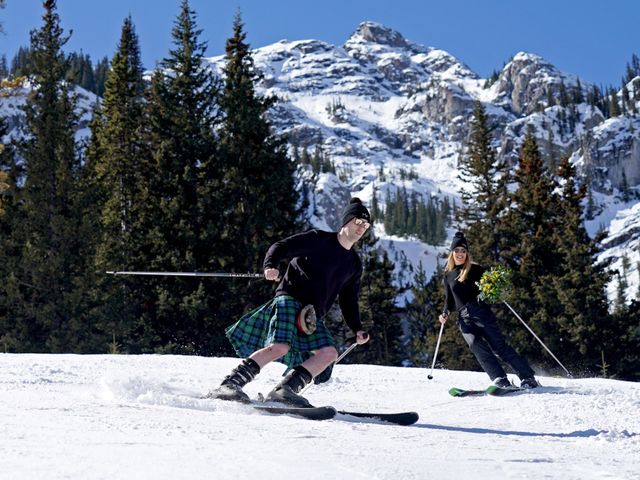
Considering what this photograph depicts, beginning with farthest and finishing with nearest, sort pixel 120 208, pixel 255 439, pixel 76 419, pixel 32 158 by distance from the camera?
pixel 120 208 < pixel 32 158 < pixel 76 419 < pixel 255 439

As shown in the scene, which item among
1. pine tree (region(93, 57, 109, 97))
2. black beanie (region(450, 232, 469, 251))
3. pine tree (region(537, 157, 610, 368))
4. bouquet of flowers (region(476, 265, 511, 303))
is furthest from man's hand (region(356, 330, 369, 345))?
pine tree (region(93, 57, 109, 97))

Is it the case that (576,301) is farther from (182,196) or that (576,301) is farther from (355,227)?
(355,227)

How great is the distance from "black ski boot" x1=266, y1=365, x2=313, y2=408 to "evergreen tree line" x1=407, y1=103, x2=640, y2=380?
1011 inches

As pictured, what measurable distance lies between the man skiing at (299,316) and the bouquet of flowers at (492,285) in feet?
10.0

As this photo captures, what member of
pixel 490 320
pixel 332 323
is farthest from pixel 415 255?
pixel 490 320

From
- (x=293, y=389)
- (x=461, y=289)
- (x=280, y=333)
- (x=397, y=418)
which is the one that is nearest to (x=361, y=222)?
(x=280, y=333)

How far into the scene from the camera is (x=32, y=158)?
24.4 m

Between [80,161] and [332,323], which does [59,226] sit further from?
[332,323]

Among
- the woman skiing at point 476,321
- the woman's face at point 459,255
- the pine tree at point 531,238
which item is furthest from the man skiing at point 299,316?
the pine tree at point 531,238

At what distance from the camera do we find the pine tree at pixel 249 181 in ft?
77.9

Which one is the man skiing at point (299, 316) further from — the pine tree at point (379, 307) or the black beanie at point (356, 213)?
the pine tree at point (379, 307)

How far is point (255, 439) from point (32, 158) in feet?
77.7

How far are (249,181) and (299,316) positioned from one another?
2030 cm

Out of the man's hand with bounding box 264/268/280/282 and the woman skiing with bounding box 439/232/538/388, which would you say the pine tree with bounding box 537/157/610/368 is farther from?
the man's hand with bounding box 264/268/280/282
